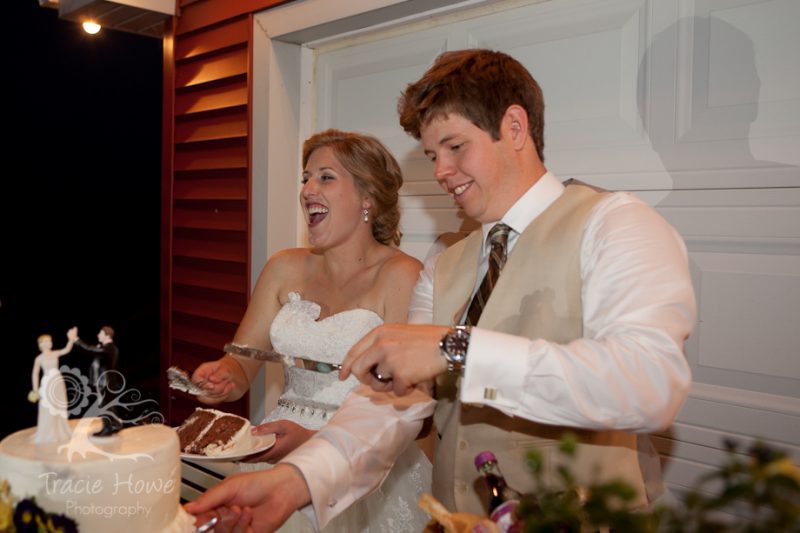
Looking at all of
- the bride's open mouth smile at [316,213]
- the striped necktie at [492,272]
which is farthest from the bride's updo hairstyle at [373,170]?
the striped necktie at [492,272]

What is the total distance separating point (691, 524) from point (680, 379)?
2.03ft

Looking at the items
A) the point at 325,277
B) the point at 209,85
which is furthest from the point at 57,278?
the point at 325,277

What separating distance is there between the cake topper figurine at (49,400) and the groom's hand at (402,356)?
468mm

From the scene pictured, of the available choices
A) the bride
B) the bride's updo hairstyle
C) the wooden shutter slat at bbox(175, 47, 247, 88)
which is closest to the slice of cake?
the bride

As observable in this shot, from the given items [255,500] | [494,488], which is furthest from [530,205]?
[255,500]

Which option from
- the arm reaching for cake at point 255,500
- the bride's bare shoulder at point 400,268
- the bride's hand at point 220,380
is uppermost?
the bride's bare shoulder at point 400,268

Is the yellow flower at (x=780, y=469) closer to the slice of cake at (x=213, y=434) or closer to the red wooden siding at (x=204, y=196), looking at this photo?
the slice of cake at (x=213, y=434)

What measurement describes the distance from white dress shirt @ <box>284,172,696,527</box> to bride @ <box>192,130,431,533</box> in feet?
3.79

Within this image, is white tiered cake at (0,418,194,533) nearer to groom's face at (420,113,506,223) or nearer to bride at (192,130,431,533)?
groom's face at (420,113,506,223)

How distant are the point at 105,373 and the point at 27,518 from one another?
250 millimetres

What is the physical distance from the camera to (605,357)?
1249 mm

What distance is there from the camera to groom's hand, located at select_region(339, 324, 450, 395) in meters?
1.32

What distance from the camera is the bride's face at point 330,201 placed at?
2.81 metres

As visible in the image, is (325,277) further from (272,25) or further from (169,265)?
(169,265)
